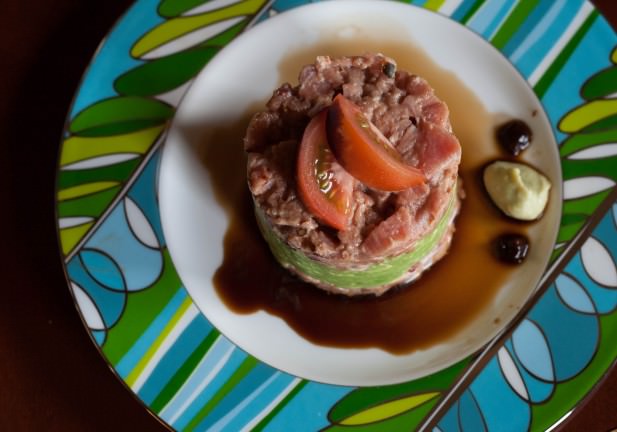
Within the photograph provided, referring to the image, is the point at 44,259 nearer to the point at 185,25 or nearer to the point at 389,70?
the point at 185,25

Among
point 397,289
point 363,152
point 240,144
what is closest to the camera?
point 363,152

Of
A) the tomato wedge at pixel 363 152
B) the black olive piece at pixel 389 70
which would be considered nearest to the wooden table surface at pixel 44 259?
the tomato wedge at pixel 363 152

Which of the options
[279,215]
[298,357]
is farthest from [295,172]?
[298,357]

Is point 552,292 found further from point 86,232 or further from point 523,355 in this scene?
point 86,232

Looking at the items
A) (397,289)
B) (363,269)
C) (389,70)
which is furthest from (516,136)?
(363,269)

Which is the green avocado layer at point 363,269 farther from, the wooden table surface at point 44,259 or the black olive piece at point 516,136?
the wooden table surface at point 44,259

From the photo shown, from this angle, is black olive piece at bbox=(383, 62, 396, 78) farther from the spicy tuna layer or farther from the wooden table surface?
the wooden table surface
